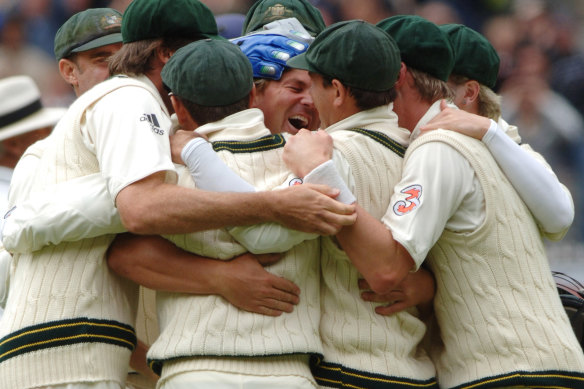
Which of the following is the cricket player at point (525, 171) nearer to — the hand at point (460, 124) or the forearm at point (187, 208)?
the hand at point (460, 124)

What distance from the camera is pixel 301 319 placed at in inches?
123

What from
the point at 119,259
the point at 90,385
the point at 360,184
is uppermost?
the point at 360,184

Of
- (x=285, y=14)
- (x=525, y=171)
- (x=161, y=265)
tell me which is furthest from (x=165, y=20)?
(x=525, y=171)

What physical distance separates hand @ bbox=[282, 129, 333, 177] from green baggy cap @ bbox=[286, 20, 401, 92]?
0.22m

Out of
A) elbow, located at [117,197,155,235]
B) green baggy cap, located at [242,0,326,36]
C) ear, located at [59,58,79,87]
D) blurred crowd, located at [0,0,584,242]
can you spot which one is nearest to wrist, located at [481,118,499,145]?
elbow, located at [117,197,155,235]

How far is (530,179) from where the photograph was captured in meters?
3.19

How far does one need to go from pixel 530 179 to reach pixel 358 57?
0.68 m

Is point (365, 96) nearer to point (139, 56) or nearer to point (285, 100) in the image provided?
point (285, 100)

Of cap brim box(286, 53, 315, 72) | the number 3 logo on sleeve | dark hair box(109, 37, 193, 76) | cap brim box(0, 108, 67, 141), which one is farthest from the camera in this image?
cap brim box(0, 108, 67, 141)

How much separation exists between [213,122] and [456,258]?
2.96 feet

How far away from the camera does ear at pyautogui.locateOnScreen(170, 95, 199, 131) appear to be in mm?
3227

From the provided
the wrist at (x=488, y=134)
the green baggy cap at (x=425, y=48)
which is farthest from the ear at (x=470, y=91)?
the wrist at (x=488, y=134)

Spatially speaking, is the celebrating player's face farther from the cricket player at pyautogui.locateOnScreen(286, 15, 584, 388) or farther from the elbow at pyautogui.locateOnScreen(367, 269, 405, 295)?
the elbow at pyautogui.locateOnScreen(367, 269, 405, 295)

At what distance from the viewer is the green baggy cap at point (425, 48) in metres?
3.47
